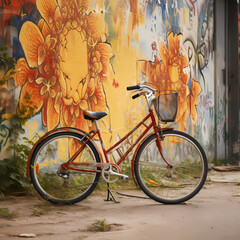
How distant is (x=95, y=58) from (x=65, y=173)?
205cm

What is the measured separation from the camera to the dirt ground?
288cm

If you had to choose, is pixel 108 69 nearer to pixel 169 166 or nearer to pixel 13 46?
pixel 13 46

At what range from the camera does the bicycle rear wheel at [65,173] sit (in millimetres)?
3971

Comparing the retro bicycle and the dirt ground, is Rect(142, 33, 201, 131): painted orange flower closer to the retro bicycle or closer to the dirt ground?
the retro bicycle

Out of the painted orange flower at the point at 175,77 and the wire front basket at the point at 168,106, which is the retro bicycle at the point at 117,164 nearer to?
the wire front basket at the point at 168,106

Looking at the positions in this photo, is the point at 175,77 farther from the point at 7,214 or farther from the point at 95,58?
the point at 7,214

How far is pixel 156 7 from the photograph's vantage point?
22.7ft

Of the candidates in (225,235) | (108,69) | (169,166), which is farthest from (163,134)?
(108,69)

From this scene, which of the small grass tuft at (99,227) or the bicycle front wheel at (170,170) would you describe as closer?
the small grass tuft at (99,227)

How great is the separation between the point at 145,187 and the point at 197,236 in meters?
1.31

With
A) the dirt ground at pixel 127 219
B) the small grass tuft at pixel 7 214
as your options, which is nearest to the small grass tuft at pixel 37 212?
the dirt ground at pixel 127 219

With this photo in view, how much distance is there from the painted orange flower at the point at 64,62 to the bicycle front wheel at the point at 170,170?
137 centimetres

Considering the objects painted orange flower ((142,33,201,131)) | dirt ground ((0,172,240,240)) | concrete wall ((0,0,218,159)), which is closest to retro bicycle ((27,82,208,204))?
dirt ground ((0,172,240,240))

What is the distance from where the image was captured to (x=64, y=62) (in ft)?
16.8
